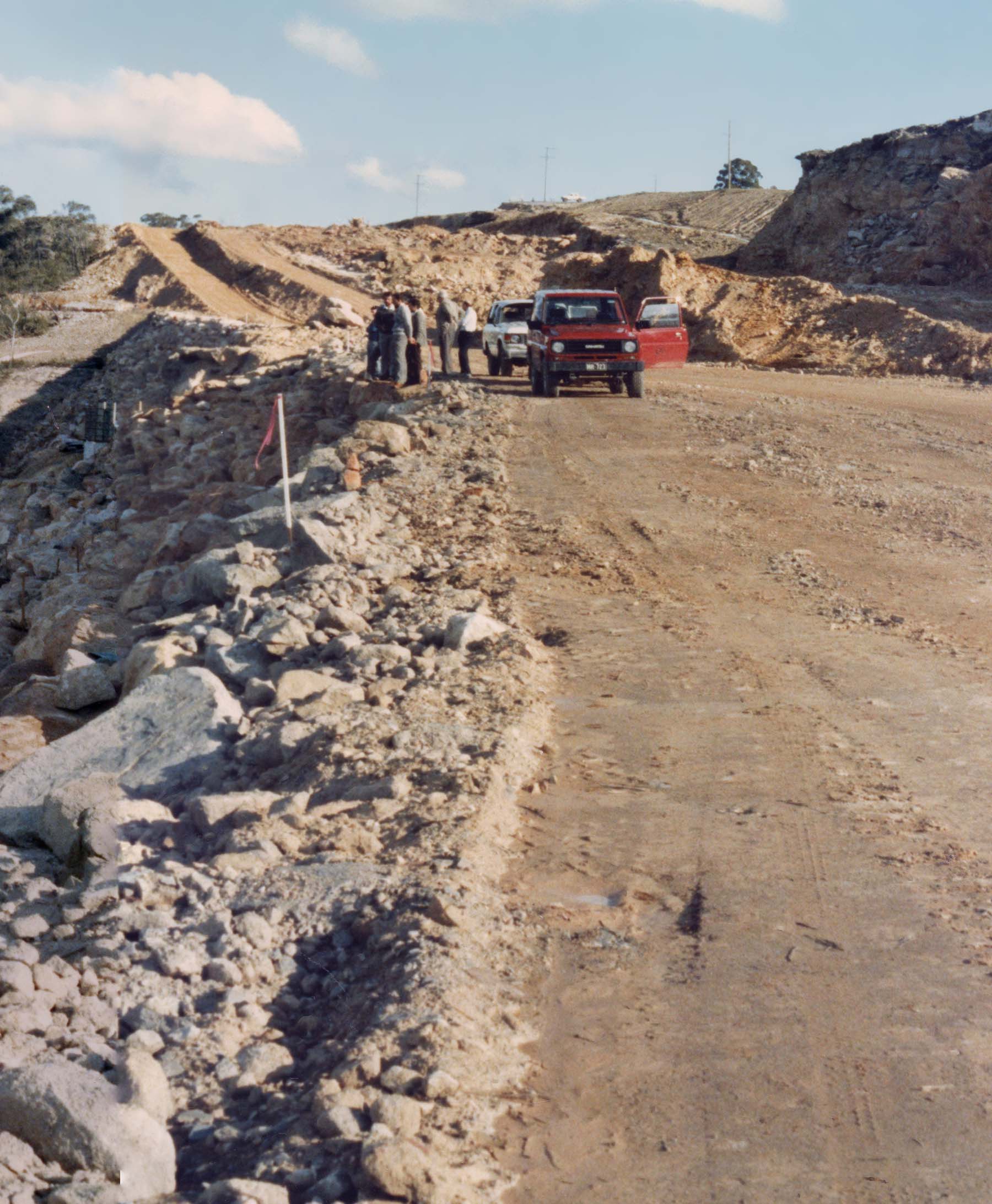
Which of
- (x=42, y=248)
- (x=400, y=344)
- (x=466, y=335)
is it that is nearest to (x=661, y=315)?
(x=466, y=335)

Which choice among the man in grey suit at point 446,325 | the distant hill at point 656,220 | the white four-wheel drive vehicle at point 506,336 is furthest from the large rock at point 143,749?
the distant hill at point 656,220

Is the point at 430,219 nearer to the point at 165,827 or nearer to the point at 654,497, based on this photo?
the point at 654,497

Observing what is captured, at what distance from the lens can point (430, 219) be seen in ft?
238

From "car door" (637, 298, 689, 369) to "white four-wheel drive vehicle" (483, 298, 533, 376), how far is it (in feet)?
8.49

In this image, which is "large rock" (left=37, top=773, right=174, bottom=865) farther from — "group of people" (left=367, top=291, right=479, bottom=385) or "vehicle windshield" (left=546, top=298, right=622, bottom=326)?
"vehicle windshield" (left=546, top=298, right=622, bottom=326)

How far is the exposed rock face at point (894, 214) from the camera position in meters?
37.5

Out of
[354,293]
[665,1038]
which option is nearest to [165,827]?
[665,1038]

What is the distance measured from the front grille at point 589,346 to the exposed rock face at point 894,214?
20508 mm

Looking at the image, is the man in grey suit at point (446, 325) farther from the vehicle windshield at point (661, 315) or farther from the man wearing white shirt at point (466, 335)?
the vehicle windshield at point (661, 315)

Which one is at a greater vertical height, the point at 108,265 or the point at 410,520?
the point at 108,265

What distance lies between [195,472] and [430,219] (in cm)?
5528

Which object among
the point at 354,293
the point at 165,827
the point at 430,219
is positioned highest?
the point at 430,219

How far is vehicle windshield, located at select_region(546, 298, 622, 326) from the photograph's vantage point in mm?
20344

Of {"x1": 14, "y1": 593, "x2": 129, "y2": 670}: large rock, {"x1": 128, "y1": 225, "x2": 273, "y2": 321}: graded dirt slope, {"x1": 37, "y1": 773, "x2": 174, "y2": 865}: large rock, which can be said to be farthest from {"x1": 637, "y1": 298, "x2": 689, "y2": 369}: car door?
{"x1": 37, "y1": 773, "x2": 174, "y2": 865}: large rock
